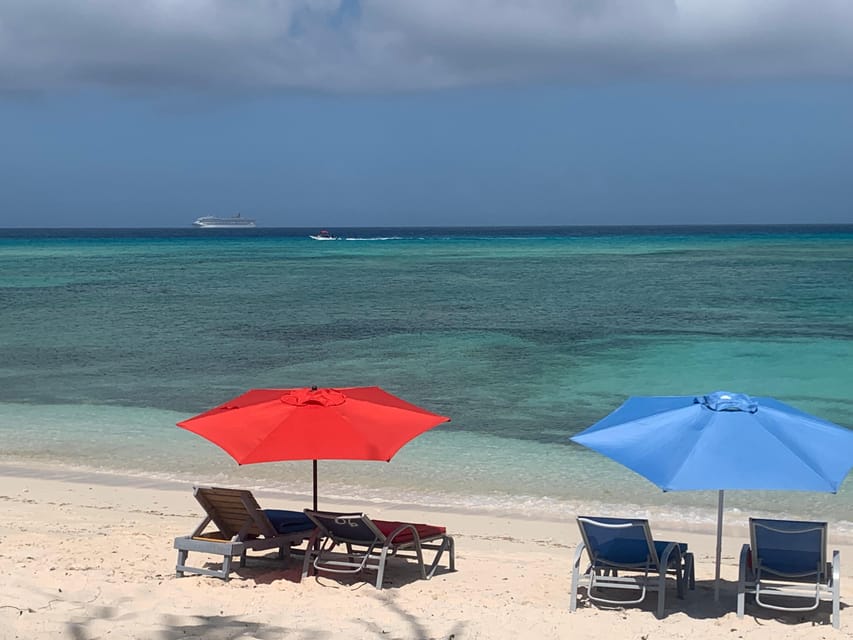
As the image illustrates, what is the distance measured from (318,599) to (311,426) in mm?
1100

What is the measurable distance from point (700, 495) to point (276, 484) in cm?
446

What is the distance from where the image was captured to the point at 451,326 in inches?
1056

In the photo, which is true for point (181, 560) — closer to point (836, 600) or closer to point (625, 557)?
point (625, 557)

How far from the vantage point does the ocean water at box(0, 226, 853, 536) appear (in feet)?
36.9

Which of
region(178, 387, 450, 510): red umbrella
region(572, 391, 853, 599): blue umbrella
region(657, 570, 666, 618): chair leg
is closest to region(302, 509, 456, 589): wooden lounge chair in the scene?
region(178, 387, 450, 510): red umbrella

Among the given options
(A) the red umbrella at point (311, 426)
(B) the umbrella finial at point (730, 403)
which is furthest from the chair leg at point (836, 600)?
(A) the red umbrella at point (311, 426)

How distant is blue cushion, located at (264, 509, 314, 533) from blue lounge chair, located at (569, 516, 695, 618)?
2.09 metres

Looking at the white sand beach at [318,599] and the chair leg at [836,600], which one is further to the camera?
the chair leg at [836,600]

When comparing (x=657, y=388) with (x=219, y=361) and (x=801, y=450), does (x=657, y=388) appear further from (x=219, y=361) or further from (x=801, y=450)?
(x=801, y=450)

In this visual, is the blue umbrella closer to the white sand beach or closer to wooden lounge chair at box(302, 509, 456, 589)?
the white sand beach

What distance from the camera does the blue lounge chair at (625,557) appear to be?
638 cm

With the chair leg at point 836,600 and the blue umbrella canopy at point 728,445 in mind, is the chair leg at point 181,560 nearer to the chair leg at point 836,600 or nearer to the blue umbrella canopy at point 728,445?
the blue umbrella canopy at point 728,445

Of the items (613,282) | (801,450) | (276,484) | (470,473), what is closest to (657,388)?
(470,473)

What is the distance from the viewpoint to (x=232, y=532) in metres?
7.35
